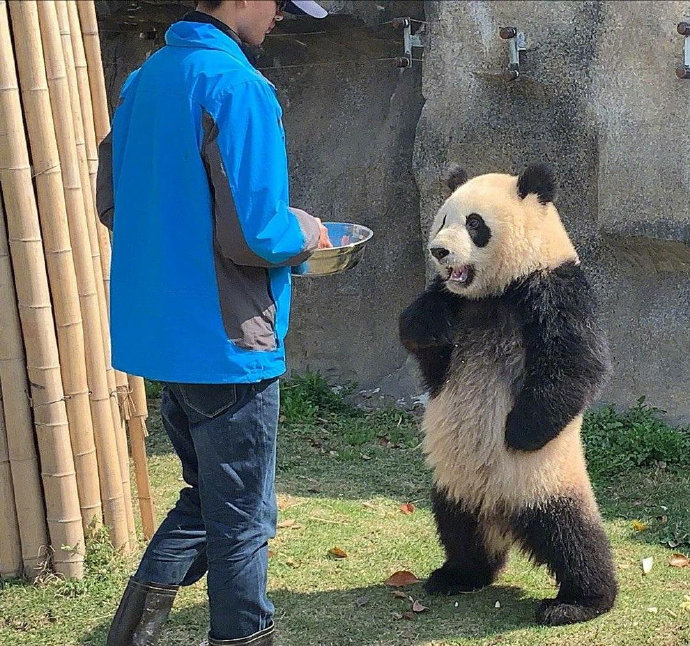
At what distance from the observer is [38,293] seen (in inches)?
133

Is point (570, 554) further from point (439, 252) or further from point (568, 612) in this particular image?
point (439, 252)

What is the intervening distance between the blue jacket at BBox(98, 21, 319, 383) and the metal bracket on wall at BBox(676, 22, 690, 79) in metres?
3.03

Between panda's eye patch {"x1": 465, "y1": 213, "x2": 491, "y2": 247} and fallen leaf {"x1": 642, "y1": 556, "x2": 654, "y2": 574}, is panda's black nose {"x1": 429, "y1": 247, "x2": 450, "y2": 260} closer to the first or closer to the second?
panda's eye patch {"x1": 465, "y1": 213, "x2": 491, "y2": 247}

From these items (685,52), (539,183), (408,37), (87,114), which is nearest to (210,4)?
(539,183)

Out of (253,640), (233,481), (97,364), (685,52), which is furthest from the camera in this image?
(685,52)

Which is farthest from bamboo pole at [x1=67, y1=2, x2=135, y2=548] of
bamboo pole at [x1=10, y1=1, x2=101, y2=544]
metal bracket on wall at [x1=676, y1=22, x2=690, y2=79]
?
metal bracket on wall at [x1=676, y1=22, x2=690, y2=79]

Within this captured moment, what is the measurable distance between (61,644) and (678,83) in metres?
3.84

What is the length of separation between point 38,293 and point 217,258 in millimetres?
1198

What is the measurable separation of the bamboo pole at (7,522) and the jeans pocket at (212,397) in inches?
49.3

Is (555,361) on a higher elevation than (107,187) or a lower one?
lower

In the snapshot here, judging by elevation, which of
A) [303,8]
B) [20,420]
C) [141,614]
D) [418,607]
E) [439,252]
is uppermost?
[303,8]

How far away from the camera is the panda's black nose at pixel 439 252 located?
3.22 meters

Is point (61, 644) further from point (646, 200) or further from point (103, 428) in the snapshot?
point (646, 200)

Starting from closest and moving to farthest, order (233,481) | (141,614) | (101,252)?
(233,481)
(141,614)
(101,252)
